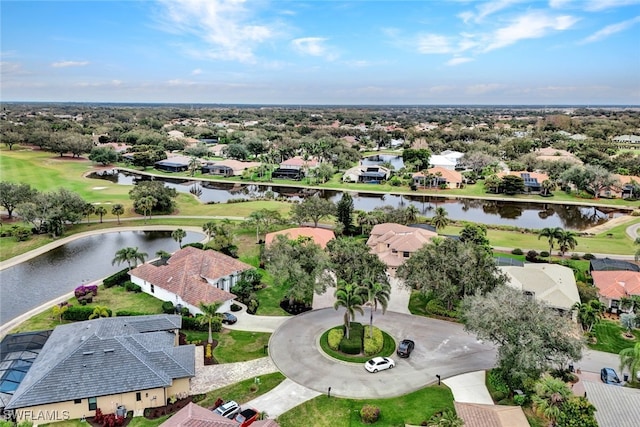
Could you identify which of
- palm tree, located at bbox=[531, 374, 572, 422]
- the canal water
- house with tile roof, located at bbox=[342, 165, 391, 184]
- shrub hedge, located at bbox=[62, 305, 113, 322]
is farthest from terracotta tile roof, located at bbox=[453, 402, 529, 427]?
house with tile roof, located at bbox=[342, 165, 391, 184]

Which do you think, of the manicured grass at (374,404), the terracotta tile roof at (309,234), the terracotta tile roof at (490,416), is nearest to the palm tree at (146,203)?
the terracotta tile roof at (309,234)

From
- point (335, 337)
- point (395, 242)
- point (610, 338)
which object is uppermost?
point (395, 242)

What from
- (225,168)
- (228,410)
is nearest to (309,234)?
(228,410)

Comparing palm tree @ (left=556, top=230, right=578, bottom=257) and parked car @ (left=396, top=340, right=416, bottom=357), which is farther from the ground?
palm tree @ (left=556, top=230, right=578, bottom=257)

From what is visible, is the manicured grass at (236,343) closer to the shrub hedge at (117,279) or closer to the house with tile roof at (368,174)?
the shrub hedge at (117,279)

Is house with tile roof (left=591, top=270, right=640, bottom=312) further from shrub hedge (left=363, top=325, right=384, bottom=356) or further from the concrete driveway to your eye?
shrub hedge (left=363, top=325, right=384, bottom=356)

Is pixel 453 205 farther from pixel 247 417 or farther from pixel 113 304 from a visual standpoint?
pixel 247 417

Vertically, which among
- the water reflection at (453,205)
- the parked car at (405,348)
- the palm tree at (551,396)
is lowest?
the water reflection at (453,205)
